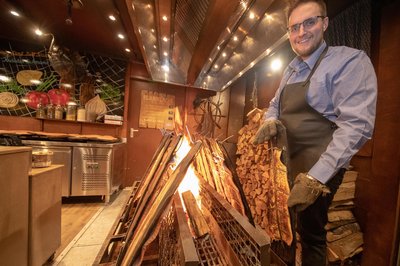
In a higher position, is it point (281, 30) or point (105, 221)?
point (281, 30)

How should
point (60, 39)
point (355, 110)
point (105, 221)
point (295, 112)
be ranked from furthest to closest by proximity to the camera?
1. point (60, 39)
2. point (105, 221)
3. point (295, 112)
4. point (355, 110)

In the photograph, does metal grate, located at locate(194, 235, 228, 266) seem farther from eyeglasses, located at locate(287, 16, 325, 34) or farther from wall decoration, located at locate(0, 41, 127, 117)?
wall decoration, located at locate(0, 41, 127, 117)

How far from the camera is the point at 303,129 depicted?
120cm

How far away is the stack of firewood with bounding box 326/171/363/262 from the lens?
5.57 ft

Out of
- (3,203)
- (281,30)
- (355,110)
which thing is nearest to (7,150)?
(3,203)

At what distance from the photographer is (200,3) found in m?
1.69

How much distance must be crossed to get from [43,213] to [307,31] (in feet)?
8.00

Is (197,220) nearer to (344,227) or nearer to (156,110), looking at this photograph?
(344,227)

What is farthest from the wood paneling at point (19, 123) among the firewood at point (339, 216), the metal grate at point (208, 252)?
the firewood at point (339, 216)

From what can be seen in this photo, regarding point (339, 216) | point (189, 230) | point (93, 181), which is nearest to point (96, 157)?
point (93, 181)

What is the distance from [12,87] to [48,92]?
2.06ft

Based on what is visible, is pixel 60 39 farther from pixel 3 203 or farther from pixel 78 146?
pixel 3 203

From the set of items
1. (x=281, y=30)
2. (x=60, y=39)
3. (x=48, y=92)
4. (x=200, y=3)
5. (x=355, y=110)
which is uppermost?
(x=60, y=39)

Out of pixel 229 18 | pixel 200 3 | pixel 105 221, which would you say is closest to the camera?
pixel 229 18
